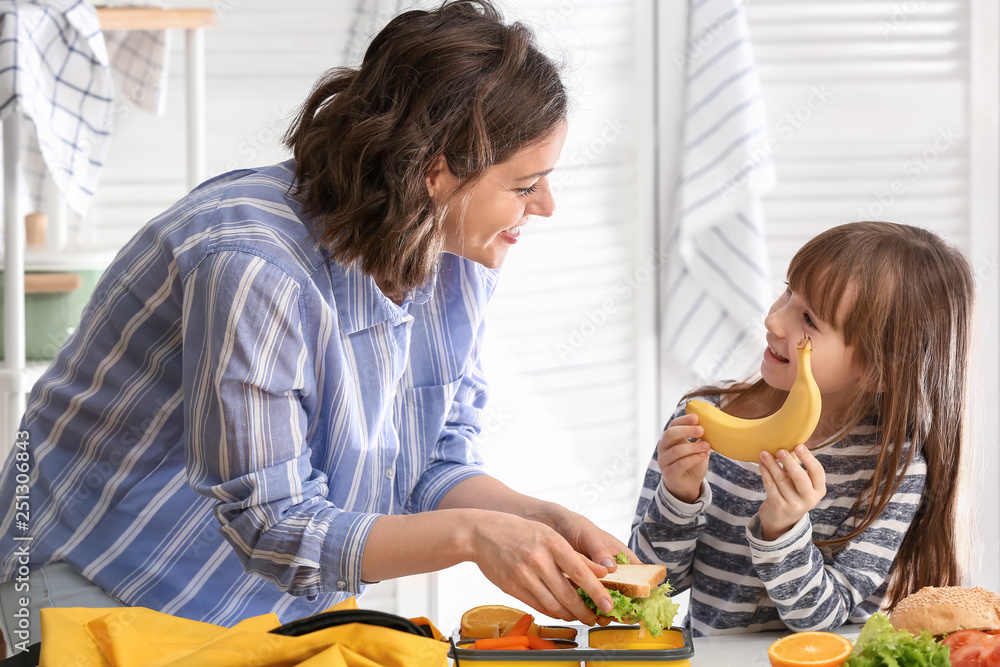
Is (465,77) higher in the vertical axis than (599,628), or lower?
higher

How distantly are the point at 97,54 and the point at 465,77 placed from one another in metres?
1.15

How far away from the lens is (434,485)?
4.07 feet

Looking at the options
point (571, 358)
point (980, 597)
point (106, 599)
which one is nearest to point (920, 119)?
point (571, 358)

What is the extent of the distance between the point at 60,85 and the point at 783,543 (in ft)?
5.38

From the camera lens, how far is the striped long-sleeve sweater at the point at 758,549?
43.6 inches

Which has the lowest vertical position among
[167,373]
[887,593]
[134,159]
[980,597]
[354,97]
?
[887,593]

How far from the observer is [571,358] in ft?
7.86

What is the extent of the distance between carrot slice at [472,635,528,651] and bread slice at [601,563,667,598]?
11 centimetres

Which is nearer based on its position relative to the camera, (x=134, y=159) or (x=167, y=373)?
(x=167, y=373)

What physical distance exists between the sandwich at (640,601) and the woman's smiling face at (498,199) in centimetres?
44

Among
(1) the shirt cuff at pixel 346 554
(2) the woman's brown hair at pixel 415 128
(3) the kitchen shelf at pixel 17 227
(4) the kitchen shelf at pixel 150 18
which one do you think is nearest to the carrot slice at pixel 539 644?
(1) the shirt cuff at pixel 346 554

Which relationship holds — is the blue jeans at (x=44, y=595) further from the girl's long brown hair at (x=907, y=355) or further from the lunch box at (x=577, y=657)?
the girl's long brown hair at (x=907, y=355)

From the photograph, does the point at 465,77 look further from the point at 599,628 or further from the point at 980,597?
the point at 980,597

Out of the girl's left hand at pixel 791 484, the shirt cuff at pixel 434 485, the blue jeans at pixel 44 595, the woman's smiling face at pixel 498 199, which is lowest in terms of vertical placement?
the blue jeans at pixel 44 595
